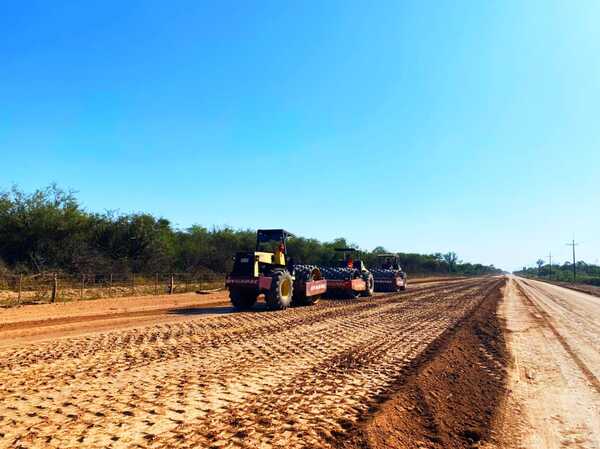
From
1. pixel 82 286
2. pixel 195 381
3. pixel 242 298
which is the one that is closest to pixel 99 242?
pixel 82 286

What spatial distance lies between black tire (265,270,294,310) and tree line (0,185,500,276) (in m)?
12.6

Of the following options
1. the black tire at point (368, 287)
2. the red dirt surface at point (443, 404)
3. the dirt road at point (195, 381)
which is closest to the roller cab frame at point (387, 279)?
the black tire at point (368, 287)

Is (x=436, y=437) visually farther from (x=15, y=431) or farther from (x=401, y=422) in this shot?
(x=15, y=431)

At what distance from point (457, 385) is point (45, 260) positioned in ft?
72.1

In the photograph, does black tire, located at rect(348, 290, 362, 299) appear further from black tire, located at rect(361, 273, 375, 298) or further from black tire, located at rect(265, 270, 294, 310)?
black tire, located at rect(265, 270, 294, 310)

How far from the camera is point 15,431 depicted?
4008mm

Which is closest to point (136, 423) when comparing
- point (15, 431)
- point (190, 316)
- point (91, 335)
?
point (15, 431)

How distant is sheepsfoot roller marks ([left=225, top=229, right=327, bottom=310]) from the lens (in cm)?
1415

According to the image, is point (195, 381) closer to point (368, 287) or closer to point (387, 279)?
point (368, 287)

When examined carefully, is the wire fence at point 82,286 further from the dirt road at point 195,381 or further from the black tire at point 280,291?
the black tire at point 280,291

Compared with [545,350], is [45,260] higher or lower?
higher

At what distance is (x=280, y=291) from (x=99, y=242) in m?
16.7

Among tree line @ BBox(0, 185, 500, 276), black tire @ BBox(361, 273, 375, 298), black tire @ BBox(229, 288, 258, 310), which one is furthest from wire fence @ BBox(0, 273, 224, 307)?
black tire @ BBox(361, 273, 375, 298)

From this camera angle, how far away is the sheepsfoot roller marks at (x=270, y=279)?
14148mm
